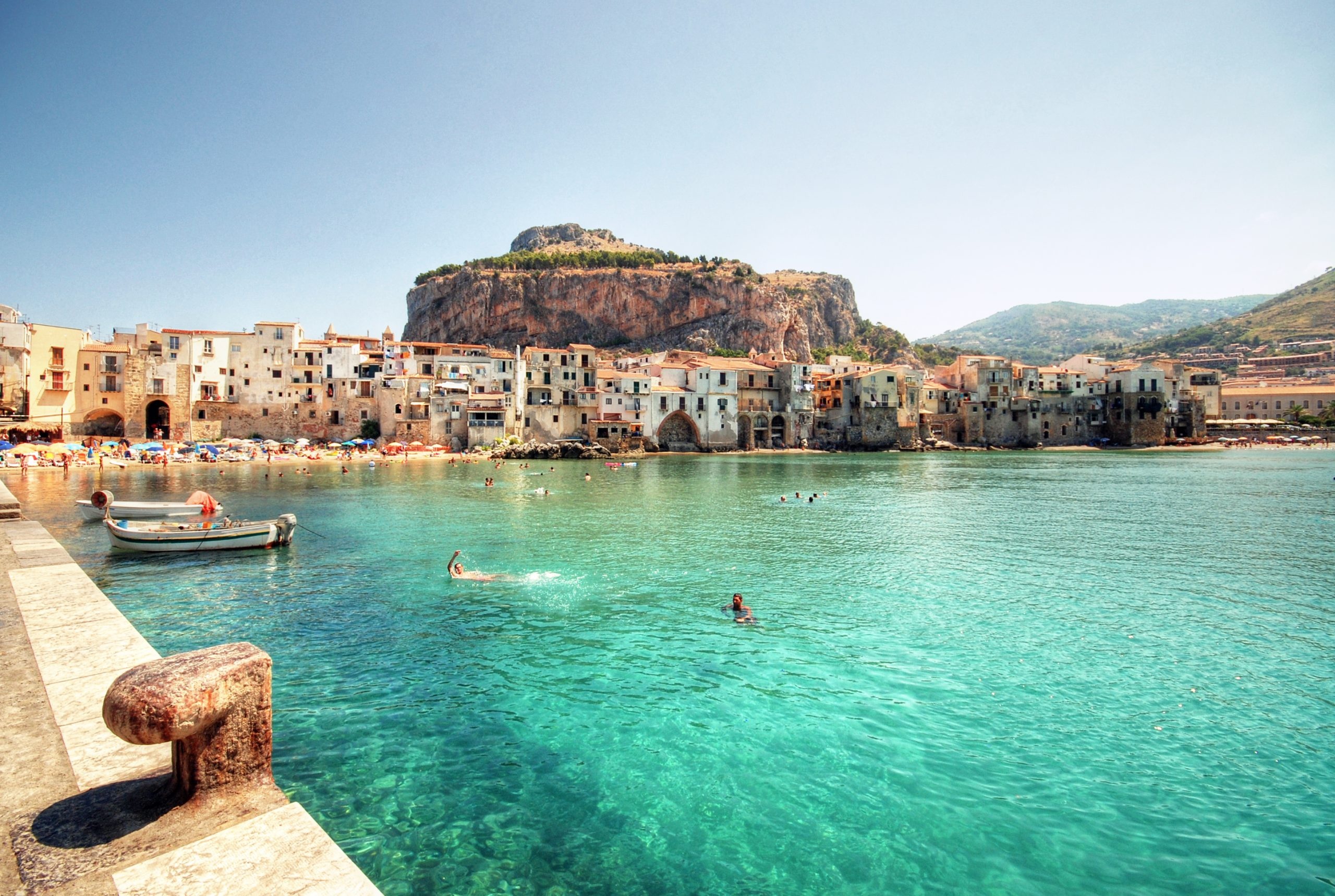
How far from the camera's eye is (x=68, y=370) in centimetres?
5706

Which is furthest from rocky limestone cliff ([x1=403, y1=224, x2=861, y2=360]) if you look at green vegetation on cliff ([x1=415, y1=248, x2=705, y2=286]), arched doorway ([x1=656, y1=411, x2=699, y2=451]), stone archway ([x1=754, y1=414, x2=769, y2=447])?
arched doorway ([x1=656, y1=411, x2=699, y2=451])

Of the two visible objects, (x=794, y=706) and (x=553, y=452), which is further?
(x=553, y=452)

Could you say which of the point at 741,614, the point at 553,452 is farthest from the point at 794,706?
the point at 553,452

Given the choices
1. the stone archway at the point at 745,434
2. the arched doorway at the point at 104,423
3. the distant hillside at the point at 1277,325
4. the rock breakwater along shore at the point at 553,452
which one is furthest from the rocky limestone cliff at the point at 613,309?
the distant hillside at the point at 1277,325

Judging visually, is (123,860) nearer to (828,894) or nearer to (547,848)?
(547,848)

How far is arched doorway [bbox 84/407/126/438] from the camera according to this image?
58281 mm

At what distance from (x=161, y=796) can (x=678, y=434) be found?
247 ft

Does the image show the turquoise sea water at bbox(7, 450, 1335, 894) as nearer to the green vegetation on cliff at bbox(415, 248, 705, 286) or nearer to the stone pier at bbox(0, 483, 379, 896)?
the stone pier at bbox(0, 483, 379, 896)

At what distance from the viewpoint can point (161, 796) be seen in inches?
169

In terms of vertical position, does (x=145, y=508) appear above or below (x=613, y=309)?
below

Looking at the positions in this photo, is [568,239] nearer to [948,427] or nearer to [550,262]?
[550,262]

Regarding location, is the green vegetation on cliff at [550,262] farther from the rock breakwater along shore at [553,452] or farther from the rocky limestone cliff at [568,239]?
the rock breakwater along shore at [553,452]

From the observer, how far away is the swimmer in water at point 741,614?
45.3 feet

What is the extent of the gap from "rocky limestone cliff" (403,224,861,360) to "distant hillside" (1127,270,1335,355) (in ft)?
355
